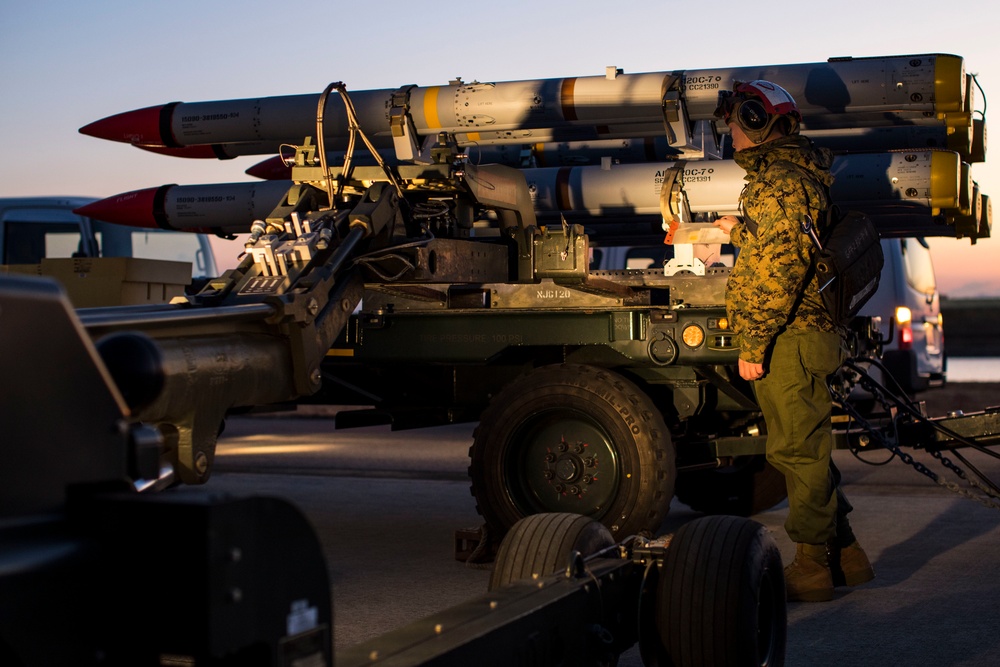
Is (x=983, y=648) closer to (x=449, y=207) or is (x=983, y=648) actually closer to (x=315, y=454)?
(x=449, y=207)

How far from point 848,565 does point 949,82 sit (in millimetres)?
4483

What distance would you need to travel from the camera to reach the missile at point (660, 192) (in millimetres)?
9156

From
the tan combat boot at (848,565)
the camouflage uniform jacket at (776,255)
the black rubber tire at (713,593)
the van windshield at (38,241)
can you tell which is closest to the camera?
the black rubber tire at (713,593)

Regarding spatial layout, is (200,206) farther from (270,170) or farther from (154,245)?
(154,245)

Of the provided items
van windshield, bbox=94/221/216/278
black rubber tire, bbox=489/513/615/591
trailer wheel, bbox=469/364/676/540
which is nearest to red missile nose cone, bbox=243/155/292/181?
van windshield, bbox=94/221/216/278

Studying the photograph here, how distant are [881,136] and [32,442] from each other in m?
10.0

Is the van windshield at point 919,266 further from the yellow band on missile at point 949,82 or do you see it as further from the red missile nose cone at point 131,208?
the red missile nose cone at point 131,208

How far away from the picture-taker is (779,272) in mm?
5641

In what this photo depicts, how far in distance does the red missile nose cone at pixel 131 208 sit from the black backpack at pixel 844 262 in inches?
309

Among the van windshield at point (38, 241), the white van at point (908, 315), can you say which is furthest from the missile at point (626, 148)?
the van windshield at point (38, 241)

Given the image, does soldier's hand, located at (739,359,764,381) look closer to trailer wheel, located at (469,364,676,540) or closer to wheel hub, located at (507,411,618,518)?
trailer wheel, located at (469,364,676,540)

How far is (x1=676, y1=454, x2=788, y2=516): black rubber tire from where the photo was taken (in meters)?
8.22

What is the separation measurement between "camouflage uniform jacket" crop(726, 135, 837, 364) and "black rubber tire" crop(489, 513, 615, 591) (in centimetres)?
179

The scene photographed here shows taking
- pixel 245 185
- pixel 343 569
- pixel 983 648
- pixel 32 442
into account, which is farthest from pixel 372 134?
pixel 32 442
